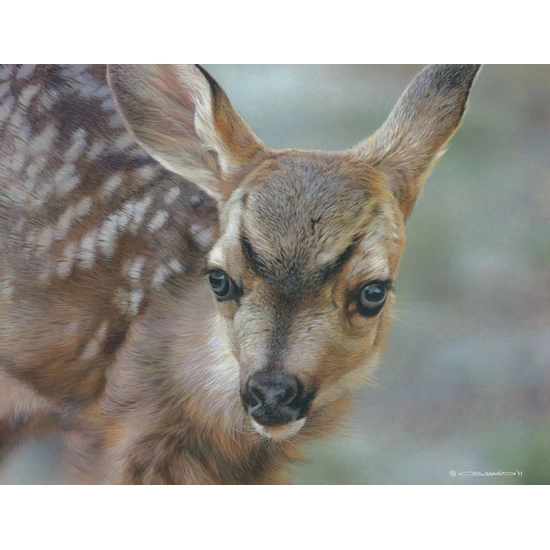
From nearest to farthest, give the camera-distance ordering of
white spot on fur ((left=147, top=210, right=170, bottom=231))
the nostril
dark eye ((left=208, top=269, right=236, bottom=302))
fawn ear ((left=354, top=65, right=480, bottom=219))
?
the nostril < dark eye ((left=208, top=269, right=236, bottom=302)) < fawn ear ((left=354, top=65, right=480, bottom=219)) < white spot on fur ((left=147, top=210, right=170, bottom=231))

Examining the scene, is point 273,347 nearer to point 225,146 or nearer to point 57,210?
point 225,146

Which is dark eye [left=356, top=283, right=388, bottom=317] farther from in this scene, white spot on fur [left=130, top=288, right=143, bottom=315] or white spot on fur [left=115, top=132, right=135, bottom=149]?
white spot on fur [left=115, top=132, right=135, bottom=149]

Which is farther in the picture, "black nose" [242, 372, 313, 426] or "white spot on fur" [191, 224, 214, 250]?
"white spot on fur" [191, 224, 214, 250]

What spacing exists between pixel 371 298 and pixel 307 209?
0.28 meters

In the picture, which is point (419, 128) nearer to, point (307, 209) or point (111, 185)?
point (307, 209)

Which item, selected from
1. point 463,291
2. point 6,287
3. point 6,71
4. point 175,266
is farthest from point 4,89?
point 463,291

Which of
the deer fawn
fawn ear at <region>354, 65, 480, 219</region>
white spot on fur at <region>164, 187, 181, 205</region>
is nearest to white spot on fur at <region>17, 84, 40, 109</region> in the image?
the deer fawn

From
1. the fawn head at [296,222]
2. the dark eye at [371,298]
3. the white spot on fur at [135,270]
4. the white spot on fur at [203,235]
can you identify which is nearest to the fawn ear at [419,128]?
the fawn head at [296,222]

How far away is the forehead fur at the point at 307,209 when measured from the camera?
6.64ft

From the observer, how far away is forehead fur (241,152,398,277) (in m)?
2.02

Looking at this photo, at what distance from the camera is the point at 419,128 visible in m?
2.23

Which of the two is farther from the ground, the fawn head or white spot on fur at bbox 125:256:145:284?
the fawn head

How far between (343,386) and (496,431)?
473mm

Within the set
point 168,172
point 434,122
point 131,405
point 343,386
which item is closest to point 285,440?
point 343,386
